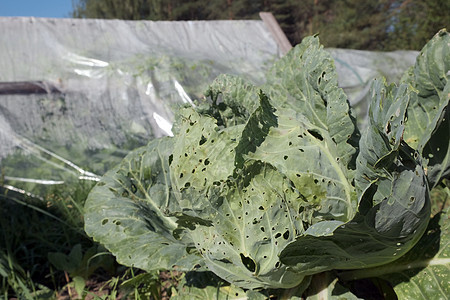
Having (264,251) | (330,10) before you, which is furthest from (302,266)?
(330,10)

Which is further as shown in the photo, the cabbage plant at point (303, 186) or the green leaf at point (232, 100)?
the green leaf at point (232, 100)

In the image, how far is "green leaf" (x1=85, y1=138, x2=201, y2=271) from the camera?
67.6 inches

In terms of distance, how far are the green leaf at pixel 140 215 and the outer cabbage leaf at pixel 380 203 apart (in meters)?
0.60

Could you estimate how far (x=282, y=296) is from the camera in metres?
1.61

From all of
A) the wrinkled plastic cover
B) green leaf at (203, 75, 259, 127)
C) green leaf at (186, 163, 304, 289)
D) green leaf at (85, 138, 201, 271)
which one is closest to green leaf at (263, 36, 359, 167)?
green leaf at (203, 75, 259, 127)

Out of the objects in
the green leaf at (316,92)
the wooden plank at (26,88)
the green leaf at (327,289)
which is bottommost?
the green leaf at (327,289)

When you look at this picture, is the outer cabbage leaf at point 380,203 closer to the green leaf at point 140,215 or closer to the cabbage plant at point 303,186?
the cabbage plant at point 303,186

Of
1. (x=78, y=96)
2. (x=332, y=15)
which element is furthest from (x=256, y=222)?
(x=332, y=15)

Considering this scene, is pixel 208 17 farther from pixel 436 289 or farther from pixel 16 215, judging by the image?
pixel 436 289

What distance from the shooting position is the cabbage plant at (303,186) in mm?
1218

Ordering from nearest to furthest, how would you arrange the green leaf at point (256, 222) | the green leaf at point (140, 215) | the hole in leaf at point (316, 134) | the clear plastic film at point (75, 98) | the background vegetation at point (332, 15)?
the green leaf at point (256, 222) → the hole in leaf at point (316, 134) → the green leaf at point (140, 215) → the clear plastic film at point (75, 98) → the background vegetation at point (332, 15)

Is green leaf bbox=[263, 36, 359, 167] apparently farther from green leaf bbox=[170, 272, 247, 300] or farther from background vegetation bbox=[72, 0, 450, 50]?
background vegetation bbox=[72, 0, 450, 50]

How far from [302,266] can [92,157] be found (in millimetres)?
2978

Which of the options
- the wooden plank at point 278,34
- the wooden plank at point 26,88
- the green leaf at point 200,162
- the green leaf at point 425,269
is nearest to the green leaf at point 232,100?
the green leaf at point 200,162
